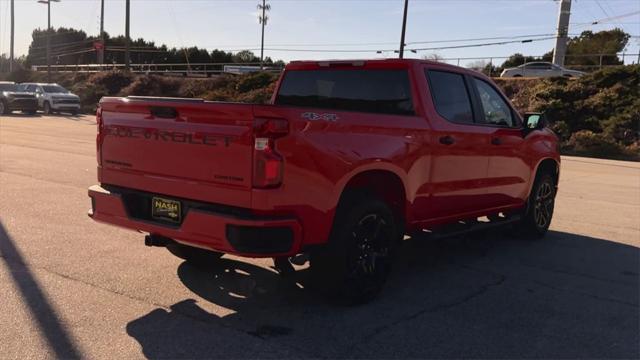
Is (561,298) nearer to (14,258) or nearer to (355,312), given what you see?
(355,312)

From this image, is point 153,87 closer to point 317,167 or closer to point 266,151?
point 317,167

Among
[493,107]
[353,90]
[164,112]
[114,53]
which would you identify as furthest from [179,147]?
[114,53]

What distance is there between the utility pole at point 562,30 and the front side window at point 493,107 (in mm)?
43869

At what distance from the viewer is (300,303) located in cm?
490

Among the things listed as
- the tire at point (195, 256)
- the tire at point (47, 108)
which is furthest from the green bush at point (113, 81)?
the tire at point (195, 256)

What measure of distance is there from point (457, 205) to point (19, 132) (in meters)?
19.6

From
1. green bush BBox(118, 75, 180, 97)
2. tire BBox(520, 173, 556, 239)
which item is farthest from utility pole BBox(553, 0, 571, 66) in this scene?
tire BBox(520, 173, 556, 239)

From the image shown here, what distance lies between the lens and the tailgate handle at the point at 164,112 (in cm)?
451

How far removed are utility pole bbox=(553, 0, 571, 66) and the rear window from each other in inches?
1784

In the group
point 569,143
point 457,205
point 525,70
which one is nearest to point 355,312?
point 457,205

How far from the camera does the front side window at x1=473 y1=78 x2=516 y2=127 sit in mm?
6488

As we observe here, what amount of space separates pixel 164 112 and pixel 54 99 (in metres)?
33.6

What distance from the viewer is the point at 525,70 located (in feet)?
137

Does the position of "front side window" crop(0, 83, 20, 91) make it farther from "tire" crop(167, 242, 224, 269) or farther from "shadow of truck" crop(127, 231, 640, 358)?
"shadow of truck" crop(127, 231, 640, 358)
